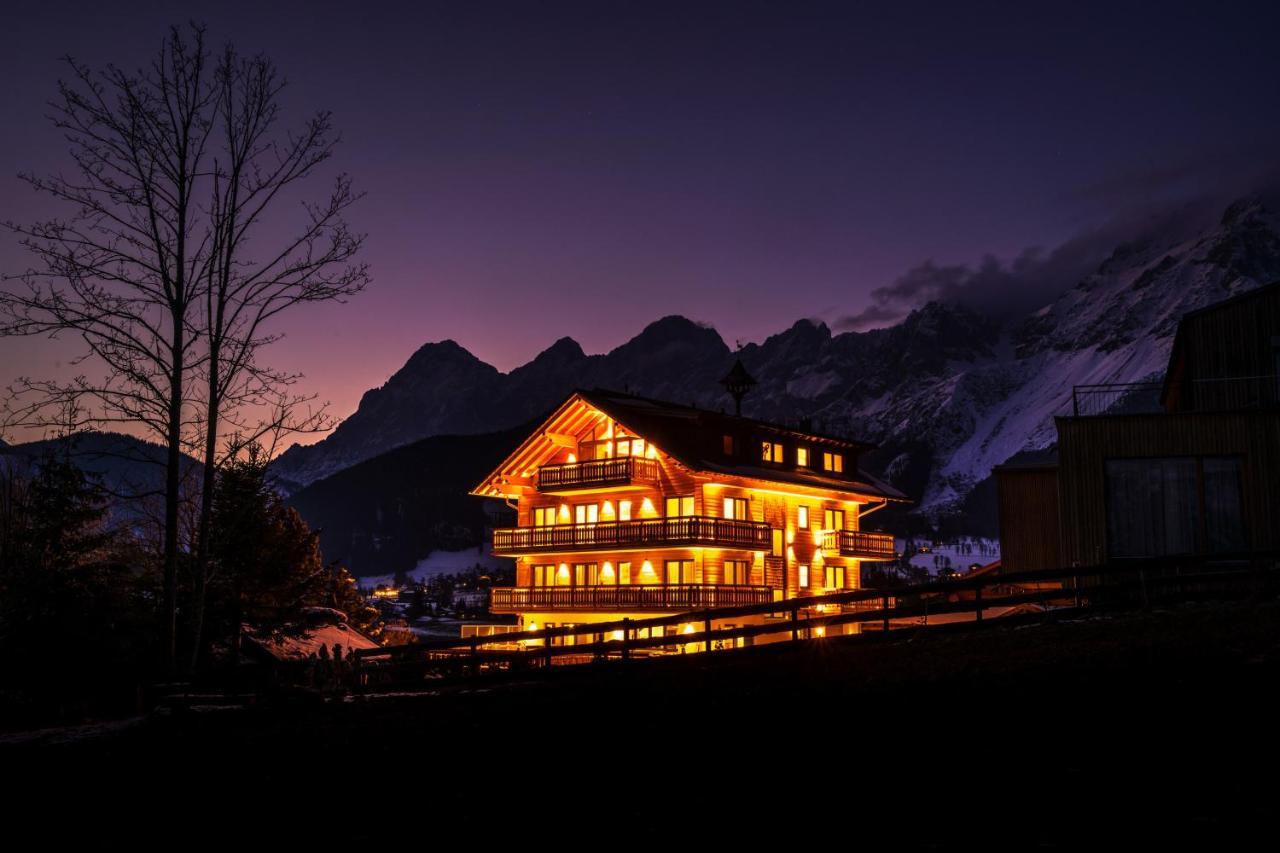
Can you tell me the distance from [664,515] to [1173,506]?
1074 inches

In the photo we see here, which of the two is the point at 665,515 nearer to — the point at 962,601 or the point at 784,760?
the point at 962,601

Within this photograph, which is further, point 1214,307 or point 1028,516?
point 1028,516

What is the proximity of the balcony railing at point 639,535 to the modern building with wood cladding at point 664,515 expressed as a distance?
7 cm

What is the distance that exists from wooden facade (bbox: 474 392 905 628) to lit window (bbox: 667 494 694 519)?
0.08 metres

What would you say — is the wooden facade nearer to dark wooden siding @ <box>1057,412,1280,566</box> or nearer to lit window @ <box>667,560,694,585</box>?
lit window @ <box>667,560,694,585</box>

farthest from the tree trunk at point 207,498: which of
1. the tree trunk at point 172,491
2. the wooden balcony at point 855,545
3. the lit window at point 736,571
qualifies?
the wooden balcony at point 855,545

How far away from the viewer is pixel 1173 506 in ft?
99.6

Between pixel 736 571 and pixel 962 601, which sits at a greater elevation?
pixel 736 571

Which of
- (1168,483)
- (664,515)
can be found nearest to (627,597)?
(664,515)

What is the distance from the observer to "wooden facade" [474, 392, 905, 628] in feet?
168

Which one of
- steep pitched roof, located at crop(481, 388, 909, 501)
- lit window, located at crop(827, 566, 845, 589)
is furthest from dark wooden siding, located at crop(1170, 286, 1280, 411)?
lit window, located at crop(827, 566, 845, 589)

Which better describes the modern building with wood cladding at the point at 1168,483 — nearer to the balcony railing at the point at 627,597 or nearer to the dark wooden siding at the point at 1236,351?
the dark wooden siding at the point at 1236,351

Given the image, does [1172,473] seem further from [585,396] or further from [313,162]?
[585,396]

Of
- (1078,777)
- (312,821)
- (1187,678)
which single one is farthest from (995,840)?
(1187,678)
